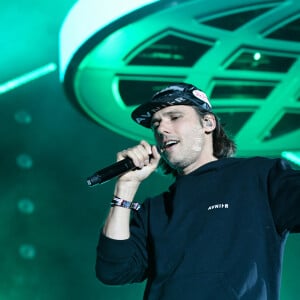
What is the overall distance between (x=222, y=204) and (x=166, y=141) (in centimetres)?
34

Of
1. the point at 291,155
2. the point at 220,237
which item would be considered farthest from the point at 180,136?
the point at 291,155

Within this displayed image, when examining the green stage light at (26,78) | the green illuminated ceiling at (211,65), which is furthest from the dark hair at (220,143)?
the green stage light at (26,78)

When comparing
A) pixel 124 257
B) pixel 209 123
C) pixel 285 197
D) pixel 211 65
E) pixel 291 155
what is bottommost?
pixel 124 257

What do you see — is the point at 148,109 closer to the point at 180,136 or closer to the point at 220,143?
the point at 180,136

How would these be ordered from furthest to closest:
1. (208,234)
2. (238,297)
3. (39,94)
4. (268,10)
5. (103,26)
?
(39,94)
(268,10)
(103,26)
(208,234)
(238,297)

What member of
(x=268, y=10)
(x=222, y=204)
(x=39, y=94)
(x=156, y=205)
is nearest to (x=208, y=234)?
(x=222, y=204)

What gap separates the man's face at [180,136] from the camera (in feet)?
5.49

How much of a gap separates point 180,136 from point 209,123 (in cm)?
20

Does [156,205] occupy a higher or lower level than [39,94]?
lower

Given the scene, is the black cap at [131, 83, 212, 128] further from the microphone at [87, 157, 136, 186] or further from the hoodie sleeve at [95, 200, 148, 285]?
the hoodie sleeve at [95, 200, 148, 285]

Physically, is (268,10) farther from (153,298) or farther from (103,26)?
(153,298)

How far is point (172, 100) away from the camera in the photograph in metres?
1.75

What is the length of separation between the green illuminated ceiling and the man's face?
2024 mm

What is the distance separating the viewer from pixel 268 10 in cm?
459
